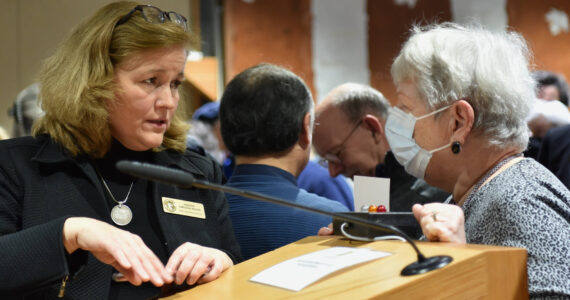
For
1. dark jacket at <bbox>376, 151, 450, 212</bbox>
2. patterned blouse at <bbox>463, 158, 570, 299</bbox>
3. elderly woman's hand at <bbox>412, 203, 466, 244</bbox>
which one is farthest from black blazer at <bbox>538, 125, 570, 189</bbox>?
elderly woman's hand at <bbox>412, 203, 466, 244</bbox>

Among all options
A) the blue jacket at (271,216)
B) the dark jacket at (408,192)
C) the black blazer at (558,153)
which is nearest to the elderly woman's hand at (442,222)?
the blue jacket at (271,216)

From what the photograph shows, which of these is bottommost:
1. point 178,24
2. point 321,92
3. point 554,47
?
point 321,92

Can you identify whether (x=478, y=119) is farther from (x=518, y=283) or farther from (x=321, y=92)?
(x=321, y=92)

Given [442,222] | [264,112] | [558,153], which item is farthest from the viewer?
[558,153]

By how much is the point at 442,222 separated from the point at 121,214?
34.7 inches

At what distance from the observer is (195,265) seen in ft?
4.48

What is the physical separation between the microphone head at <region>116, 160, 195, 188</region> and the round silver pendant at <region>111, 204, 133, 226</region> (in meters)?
0.68

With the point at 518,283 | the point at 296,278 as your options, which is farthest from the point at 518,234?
the point at 296,278

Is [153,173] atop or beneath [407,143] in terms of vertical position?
atop

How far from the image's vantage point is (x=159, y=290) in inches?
66.2

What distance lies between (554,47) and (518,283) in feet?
17.0

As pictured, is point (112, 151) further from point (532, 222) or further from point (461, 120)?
point (532, 222)

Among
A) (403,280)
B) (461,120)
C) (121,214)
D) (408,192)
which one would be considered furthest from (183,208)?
(408,192)

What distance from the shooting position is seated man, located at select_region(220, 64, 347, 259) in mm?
2299
